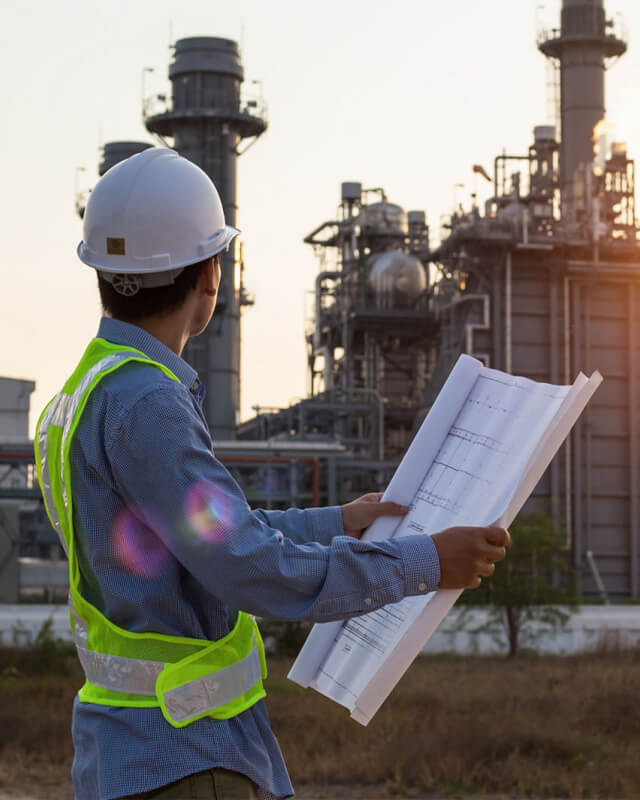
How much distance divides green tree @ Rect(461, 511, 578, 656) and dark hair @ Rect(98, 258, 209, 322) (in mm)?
18302

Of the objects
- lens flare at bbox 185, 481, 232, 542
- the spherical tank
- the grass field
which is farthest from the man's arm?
the spherical tank

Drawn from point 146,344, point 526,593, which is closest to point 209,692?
point 146,344

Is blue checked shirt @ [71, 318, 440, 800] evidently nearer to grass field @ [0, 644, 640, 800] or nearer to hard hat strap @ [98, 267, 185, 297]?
hard hat strap @ [98, 267, 185, 297]

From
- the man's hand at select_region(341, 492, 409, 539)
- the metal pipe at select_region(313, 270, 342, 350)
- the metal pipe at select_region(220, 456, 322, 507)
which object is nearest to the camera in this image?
the man's hand at select_region(341, 492, 409, 539)

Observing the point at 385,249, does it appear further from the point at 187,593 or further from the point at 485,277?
the point at 187,593

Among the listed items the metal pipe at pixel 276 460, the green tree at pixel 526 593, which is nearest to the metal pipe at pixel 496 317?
the metal pipe at pixel 276 460

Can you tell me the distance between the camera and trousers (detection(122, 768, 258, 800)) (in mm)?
2354

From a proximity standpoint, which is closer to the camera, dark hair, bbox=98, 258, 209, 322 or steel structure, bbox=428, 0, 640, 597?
dark hair, bbox=98, 258, 209, 322

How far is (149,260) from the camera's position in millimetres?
2602

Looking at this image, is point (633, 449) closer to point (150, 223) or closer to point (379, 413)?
point (379, 413)

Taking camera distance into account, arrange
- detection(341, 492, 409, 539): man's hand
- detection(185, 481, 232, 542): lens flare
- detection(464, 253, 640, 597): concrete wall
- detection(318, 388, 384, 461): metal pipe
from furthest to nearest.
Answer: detection(318, 388, 384, 461): metal pipe < detection(464, 253, 640, 597): concrete wall < detection(341, 492, 409, 539): man's hand < detection(185, 481, 232, 542): lens flare

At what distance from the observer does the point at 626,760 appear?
1089cm

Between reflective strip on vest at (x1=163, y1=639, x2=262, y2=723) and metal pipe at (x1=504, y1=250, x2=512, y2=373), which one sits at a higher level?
metal pipe at (x1=504, y1=250, x2=512, y2=373)

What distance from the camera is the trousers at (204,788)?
235cm
